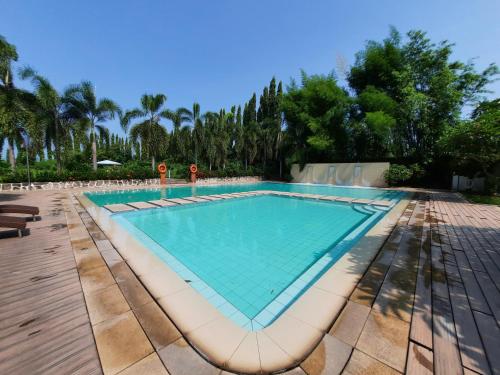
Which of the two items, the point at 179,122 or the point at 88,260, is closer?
the point at 88,260

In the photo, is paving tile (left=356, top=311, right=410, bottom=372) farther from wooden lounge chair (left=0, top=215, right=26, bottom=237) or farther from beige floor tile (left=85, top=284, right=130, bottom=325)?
wooden lounge chair (left=0, top=215, right=26, bottom=237)

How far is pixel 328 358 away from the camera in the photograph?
1.62m

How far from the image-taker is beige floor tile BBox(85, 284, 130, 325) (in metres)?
2.08

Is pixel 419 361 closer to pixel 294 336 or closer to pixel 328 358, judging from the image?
pixel 328 358

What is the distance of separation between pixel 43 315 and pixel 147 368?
1476 mm

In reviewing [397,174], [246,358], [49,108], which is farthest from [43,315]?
[397,174]

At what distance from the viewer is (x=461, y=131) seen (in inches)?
378

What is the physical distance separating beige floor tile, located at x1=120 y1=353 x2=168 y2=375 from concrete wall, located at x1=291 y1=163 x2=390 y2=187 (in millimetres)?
20397

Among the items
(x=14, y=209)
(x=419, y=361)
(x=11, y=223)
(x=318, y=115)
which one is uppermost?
(x=318, y=115)

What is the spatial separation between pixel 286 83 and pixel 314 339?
25165 millimetres

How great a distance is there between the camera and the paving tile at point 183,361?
59.6 inches

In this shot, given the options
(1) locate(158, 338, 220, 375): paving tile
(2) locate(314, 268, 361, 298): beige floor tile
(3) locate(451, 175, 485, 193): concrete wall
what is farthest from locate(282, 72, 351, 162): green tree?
(1) locate(158, 338, 220, 375): paving tile

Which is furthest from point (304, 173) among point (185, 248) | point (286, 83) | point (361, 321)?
point (361, 321)

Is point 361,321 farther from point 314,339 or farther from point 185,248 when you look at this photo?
point 185,248
